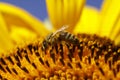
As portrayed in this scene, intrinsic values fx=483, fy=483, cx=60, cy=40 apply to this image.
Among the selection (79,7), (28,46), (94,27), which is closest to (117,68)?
(28,46)

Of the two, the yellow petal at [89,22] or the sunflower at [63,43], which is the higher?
the yellow petal at [89,22]

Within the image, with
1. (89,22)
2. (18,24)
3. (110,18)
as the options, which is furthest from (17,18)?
(110,18)

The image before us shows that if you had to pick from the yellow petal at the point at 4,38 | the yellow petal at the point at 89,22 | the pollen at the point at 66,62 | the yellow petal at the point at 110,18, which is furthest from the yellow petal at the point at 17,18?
the pollen at the point at 66,62

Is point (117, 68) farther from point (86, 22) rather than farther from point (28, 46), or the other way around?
point (86, 22)

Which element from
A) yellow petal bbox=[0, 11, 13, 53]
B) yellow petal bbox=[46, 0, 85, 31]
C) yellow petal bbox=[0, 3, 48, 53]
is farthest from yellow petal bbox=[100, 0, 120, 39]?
yellow petal bbox=[0, 11, 13, 53]

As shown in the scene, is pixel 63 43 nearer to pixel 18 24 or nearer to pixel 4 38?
pixel 4 38

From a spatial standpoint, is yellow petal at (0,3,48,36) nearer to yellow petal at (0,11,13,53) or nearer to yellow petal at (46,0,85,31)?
yellow petal at (0,11,13,53)

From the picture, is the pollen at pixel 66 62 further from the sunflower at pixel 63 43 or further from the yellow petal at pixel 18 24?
the yellow petal at pixel 18 24
